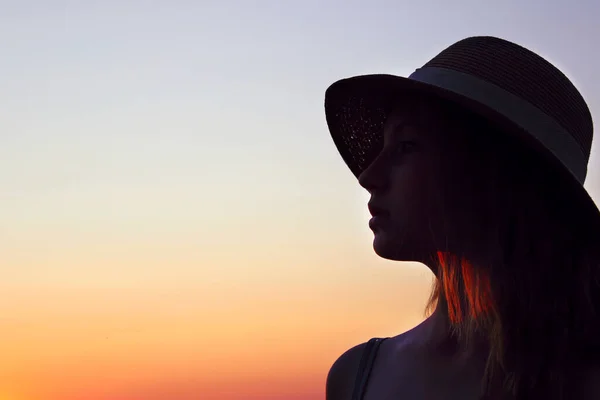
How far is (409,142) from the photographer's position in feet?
8.36

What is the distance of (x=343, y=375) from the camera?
116 inches

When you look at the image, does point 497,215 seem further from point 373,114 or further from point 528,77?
point 373,114

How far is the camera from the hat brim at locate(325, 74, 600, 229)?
2.31 meters

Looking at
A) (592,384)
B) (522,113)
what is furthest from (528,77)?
(592,384)

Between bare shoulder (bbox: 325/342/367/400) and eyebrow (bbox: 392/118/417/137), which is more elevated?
eyebrow (bbox: 392/118/417/137)

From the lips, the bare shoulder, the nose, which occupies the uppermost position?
the nose

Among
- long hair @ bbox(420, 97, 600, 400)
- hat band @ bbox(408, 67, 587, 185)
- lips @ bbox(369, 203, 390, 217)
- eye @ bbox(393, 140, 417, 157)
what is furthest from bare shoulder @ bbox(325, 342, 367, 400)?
hat band @ bbox(408, 67, 587, 185)

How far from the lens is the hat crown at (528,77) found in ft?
7.95

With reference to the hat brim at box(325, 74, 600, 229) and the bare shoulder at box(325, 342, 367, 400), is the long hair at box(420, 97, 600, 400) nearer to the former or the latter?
the hat brim at box(325, 74, 600, 229)

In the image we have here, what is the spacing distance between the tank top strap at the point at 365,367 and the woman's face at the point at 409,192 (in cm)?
56

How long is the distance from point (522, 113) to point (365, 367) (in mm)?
1093

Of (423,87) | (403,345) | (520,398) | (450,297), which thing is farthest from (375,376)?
(423,87)

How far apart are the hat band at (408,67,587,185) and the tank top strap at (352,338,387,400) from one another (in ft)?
3.26

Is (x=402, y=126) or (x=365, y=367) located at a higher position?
(x=402, y=126)
